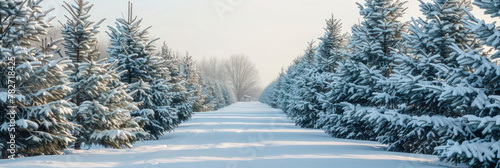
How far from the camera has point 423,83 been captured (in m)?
9.04

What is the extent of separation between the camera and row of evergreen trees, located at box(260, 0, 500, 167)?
7.13 metres

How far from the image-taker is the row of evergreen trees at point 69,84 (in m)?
8.70

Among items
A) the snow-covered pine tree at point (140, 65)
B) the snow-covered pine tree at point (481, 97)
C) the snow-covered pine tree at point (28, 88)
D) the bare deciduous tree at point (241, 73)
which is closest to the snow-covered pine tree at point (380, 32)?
the snow-covered pine tree at point (481, 97)

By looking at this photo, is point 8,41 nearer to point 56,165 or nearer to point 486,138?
point 56,165

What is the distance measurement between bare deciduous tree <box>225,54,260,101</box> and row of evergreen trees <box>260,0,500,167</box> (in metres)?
95.2

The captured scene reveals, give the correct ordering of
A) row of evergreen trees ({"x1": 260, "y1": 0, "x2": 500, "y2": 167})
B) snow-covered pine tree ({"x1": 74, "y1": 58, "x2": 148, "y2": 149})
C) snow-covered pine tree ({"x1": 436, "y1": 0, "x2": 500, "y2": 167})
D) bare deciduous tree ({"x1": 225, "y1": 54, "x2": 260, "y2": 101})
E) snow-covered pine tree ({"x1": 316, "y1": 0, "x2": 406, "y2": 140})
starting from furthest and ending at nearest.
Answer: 1. bare deciduous tree ({"x1": 225, "y1": 54, "x2": 260, "y2": 101})
2. snow-covered pine tree ({"x1": 316, "y1": 0, "x2": 406, "y2": 140})
3. snow-covered pine tree ({"x1": 74, "y1": 58, "x2": 148, "y2": 149})
4. row of evergreen trees ({"x1": 260, "y1": 0, "x2": 500, "y2": 167})
5. snow-covered pine tree ({"x1": 436, "y1": 0, "x2": 500, "y2": 167})

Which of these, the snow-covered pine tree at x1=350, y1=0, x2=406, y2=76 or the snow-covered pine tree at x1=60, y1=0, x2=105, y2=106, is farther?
the snow-covered pine tree at x1=350, y1=0, x2=406, y2=76

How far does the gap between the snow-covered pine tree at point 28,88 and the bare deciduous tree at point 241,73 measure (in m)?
107

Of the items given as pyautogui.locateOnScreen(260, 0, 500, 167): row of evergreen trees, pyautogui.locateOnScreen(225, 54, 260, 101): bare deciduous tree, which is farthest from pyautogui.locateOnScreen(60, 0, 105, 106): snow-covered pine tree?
pyautogui.locateOnScreen(225, 54, 260, 101): bare deciduous tree

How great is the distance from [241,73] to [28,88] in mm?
107874

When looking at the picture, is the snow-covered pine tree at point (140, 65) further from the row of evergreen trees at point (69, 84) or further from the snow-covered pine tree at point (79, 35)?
the snow-covered pine tree at point (79, 35)

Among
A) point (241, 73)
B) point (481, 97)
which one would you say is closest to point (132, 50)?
A: point (481, 97)

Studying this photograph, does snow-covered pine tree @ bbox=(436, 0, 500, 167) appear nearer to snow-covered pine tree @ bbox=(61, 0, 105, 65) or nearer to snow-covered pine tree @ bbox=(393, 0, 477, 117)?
snow-covered pine tree @ bbox=(393, 0, 477, 117)

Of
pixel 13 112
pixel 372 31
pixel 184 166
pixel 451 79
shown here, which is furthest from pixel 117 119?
pixel 372 31
